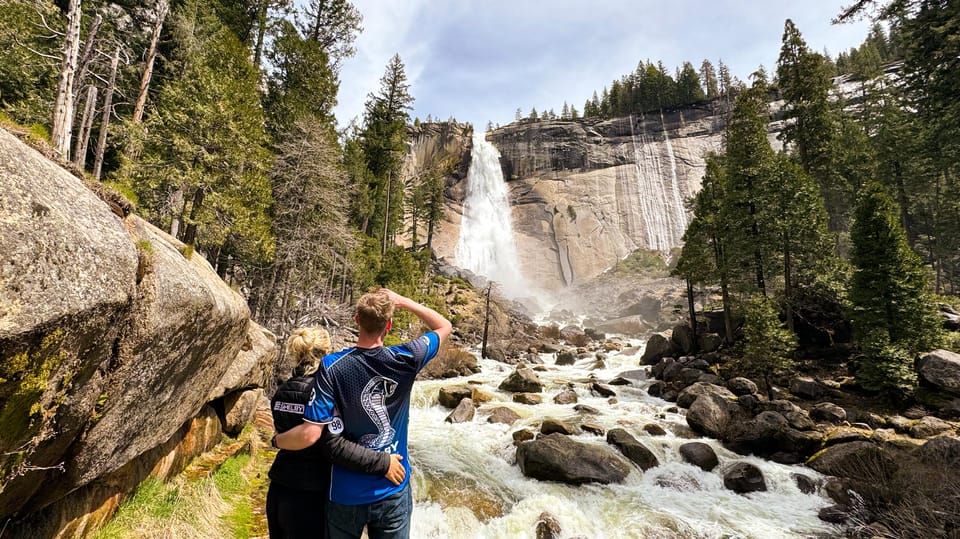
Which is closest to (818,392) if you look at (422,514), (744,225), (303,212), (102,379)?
(744,225)

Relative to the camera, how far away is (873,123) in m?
33.6

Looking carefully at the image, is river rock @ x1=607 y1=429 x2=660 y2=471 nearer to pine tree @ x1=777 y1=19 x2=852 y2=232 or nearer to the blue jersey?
the blue jersey

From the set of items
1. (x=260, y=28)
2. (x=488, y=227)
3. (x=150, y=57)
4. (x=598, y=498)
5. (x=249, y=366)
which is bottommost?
(x=598, y=498)

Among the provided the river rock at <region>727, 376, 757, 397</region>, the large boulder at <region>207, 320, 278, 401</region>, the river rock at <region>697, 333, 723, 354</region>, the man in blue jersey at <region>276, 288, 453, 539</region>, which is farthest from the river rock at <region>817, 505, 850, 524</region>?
the river rock at <region>697, 333, 723, 354</region>

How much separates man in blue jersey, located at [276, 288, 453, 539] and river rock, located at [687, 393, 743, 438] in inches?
494

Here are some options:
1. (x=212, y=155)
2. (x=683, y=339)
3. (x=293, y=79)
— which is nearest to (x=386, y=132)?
(x=293, y=79)

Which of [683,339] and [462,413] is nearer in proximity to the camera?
[462,413]

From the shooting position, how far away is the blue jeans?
2.31 m

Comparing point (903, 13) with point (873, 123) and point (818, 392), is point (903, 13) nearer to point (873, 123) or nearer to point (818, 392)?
point (818, 392)

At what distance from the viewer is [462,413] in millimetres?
13336

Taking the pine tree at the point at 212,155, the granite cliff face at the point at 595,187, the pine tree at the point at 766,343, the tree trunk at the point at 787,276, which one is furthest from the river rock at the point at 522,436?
the granite cliff face at the point at 595,187

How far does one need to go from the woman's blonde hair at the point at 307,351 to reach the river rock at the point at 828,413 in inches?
633

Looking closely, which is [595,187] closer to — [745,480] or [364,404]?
[745,480]

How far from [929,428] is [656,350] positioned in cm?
1372
